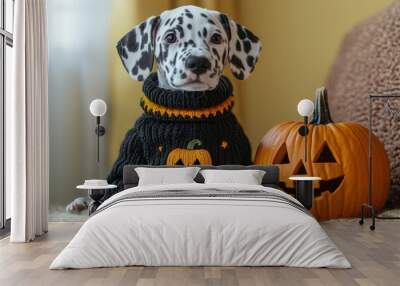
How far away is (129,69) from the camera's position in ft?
18.4

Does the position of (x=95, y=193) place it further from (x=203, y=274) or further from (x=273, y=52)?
(x=273, y=52)

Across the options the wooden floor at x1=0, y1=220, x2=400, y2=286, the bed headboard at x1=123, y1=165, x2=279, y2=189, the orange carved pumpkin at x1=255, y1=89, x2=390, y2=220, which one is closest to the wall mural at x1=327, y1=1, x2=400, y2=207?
the orange carved pumpkin at x1=255, y1=89, x2=390, y2=220

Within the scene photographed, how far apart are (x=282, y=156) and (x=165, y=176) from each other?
3.86 feet

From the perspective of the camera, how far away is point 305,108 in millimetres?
5508

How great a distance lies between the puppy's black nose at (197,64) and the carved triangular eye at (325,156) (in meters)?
1.29

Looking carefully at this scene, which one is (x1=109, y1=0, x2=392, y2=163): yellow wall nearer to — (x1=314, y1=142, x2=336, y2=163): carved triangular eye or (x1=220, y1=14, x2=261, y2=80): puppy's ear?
(x1=220, y1=14, x2=261, y2=80): puppy's ear

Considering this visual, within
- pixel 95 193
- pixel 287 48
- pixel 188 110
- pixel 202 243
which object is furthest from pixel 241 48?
pixel 202 243

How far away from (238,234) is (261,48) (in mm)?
2670

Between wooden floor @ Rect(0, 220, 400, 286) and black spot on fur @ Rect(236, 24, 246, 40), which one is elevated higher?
black spot on fur @ Rect(236, 24, 246, 40)

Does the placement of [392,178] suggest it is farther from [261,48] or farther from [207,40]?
[207,40]

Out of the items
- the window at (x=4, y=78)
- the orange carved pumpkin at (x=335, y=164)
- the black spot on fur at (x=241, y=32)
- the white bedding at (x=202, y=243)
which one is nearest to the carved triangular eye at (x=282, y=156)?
the orange carved pumpkin at (x=335, y=164)

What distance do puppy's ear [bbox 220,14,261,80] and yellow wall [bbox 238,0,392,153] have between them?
0.26 m

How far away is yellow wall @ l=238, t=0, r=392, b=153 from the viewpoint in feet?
19.3

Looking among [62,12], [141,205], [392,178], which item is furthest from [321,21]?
[141,205]
